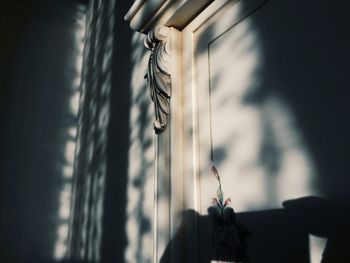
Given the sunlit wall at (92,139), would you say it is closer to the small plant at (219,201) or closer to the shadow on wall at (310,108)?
the small plant at (219,201)

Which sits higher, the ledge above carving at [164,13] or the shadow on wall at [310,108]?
the ledge above carving at [164,13]

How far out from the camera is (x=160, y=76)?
0.92 m

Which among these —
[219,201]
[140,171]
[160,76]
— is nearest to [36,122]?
[140,171]

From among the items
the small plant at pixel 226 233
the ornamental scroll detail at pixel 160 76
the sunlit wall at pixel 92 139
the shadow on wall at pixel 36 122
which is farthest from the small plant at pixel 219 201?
A: the shadow on wall at pixel 36 122

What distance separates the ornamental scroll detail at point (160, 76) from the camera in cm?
91

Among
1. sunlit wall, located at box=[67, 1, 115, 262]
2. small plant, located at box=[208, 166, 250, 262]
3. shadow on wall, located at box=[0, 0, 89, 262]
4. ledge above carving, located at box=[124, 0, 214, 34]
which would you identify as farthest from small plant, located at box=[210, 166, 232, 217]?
shadow on wall, located at box=[0, 0, 89, 262]

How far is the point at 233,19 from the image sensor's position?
0.78 metres

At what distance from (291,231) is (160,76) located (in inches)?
20.8

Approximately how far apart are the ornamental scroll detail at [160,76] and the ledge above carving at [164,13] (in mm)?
31

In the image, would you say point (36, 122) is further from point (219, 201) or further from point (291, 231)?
point (291, 231)

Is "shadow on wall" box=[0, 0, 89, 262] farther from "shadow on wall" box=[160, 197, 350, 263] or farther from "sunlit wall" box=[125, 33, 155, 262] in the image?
"shadow on wall" box=[160, 197, 350, 263]

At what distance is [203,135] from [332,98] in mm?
347

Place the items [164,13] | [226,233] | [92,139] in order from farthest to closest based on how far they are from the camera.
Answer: [92,139], [164,13], [226,233]

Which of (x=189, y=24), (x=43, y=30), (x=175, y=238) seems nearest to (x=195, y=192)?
(x=175, y=238)
